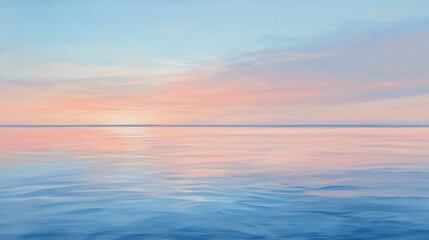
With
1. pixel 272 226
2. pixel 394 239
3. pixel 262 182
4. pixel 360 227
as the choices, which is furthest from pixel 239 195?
pixel 394 239

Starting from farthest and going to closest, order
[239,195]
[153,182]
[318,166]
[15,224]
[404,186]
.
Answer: [318,166] → [153,182] → [404,186] → [239,195] → [15,224]

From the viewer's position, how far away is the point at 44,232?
4.83m

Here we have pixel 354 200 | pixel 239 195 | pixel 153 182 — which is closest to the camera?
pixel 354 200

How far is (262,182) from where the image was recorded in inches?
312

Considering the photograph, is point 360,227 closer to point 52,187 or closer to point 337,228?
point 337,228

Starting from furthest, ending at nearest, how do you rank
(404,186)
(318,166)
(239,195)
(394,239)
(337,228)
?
(318,166), (404,186), (239,195), (337,228), (394,239)

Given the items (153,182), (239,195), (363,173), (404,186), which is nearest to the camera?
(239,195)

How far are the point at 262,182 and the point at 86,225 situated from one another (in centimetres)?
364

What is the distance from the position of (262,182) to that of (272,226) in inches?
117

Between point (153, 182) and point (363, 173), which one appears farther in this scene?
point (363, 173)

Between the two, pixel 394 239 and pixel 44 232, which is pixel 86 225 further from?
pixel 394 239

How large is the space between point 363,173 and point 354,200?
309 centimetres

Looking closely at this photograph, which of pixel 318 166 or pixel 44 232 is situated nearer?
pixel 44 232

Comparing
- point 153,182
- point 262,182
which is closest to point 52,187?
point 153,182
